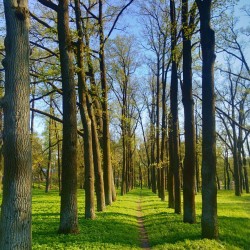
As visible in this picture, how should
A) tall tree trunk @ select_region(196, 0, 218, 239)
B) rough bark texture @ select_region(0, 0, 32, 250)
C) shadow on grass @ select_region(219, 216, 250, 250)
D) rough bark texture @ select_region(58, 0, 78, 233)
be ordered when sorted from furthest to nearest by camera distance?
rough bark texture @ select_region(58, 0, 78, 233)
shadow on grass @ select_region(219, 216, 250, 250)
tall tree trunk @ select_region(196, 0, 218, 239)
rough bark texture @ select_region(0, 0, 32, 250)

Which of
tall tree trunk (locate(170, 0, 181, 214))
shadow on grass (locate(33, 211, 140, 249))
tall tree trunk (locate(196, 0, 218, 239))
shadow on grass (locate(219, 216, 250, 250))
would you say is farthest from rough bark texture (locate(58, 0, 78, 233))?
tall tree trunk (locate(170, 0, 181, 214))

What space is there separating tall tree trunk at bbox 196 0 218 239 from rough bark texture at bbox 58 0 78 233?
4.10 m

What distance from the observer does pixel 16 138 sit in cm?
598

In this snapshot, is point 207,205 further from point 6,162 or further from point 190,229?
point 6,162

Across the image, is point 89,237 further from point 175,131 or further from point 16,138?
point 175,131

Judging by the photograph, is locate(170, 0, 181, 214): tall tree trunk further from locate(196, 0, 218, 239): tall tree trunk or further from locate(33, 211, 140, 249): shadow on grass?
locate(196, 0, 218, 239): tall tree trunk

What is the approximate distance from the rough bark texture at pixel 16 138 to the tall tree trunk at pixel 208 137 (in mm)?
5599

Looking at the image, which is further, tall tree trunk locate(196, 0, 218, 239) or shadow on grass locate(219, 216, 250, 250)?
shadow on grass locate(219, 216, 250, 250)

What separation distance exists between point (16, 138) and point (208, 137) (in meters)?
5.96

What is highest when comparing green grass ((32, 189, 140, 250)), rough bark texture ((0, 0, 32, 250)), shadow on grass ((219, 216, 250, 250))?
rough bark texture ((0, 0, 32, 250))

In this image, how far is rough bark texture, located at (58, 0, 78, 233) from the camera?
10.3 meters

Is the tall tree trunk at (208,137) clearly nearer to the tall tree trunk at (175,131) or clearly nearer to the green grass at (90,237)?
the green grass at (90,237)

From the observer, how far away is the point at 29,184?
604cm

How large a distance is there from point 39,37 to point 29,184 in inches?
404
